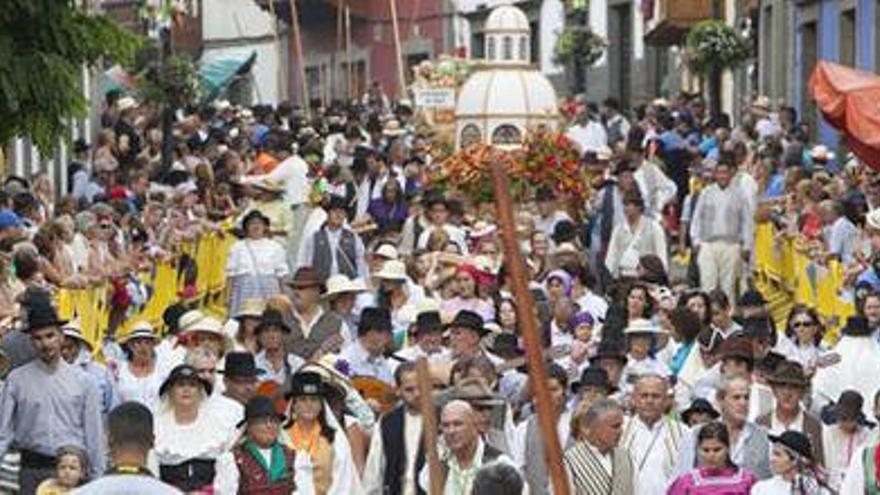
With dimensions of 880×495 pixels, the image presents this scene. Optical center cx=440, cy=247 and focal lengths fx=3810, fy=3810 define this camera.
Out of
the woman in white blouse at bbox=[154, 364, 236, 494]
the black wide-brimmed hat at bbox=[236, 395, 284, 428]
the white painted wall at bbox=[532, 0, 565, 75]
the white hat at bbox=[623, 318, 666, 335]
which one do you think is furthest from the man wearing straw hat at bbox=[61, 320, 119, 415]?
the white painted wall at bbox=[532, 0, 565, 75]

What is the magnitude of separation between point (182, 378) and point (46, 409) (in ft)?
2.99

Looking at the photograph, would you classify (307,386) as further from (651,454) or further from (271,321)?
(271,321)

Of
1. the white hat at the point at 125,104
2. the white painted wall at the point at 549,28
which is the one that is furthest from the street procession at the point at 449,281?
the white painted wall at the point at 549,28

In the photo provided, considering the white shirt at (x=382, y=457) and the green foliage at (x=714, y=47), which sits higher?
the green foliage at (x=714, y=47)

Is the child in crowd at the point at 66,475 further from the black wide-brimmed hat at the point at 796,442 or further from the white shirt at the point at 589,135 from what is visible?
the white shirt at the point at 589,135

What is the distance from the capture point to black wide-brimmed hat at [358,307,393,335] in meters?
22.4

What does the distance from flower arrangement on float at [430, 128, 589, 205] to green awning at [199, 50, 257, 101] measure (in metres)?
39.8

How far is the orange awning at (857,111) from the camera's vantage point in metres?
23.1

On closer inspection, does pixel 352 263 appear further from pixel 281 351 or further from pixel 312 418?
pixel 312 418

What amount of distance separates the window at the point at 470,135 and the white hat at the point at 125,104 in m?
6.10

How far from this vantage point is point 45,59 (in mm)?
20562

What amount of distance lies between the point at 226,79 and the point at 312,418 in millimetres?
61338

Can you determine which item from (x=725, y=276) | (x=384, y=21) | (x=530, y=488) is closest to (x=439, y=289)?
(x=725, y=276)

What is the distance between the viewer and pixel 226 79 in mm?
79688
